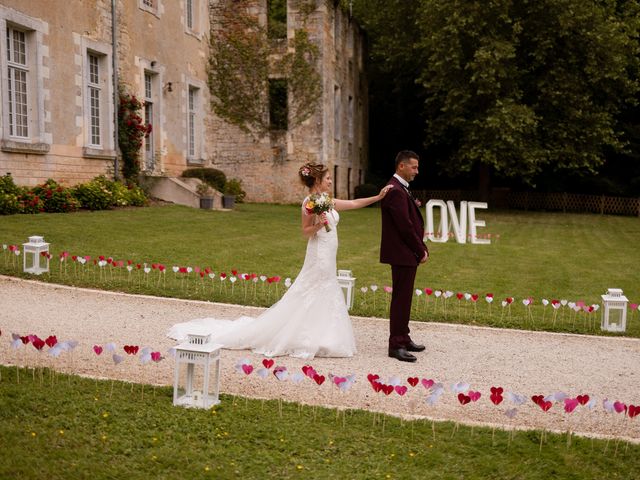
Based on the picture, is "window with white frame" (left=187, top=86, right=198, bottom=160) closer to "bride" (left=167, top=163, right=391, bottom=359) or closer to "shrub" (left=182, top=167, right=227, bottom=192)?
"shrub" (left=182, top=167, right=227, bottom=192)

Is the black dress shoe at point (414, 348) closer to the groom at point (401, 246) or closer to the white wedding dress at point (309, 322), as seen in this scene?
the groom at point (401, 246)

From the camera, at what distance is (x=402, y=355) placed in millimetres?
5875

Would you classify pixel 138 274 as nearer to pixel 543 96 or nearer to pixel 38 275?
pixel 38 275

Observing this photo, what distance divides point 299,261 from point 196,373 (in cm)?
706

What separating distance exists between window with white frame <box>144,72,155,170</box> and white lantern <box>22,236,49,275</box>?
38.1 ft

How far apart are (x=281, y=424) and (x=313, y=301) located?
2.07 metres

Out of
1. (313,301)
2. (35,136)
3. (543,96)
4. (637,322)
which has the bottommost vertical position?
(637,322)

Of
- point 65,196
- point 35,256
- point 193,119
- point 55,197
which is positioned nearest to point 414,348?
point 35,256

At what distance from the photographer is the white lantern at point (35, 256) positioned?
340 inches

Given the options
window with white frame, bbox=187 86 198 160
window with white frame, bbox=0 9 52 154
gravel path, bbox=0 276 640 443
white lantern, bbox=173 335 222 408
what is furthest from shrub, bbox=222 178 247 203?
white lantern, bbox=173 335 222 408

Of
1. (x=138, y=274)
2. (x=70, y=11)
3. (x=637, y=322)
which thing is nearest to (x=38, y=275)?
(x=138, y=274)

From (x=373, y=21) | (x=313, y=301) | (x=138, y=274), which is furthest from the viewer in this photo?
(x=373, y=21)

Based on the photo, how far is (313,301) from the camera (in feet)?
19.9

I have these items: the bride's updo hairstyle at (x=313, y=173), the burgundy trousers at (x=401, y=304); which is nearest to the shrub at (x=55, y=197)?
the bride's updo hairstyle at (x=313, y=173)
